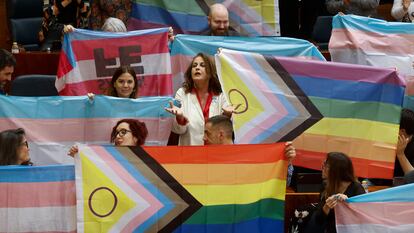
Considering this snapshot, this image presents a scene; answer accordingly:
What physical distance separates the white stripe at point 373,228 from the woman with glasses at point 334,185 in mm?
197

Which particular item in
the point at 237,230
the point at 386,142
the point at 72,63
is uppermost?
the point at 72,63

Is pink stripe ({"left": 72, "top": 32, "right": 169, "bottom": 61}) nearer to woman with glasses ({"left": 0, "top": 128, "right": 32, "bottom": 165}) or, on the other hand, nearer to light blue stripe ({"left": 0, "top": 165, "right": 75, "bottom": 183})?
woman with glasses ({"left": 0, "top": 128, "right": 32, "bottom": 165})

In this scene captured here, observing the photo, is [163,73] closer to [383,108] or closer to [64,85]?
[64,85]

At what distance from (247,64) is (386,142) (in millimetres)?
1177

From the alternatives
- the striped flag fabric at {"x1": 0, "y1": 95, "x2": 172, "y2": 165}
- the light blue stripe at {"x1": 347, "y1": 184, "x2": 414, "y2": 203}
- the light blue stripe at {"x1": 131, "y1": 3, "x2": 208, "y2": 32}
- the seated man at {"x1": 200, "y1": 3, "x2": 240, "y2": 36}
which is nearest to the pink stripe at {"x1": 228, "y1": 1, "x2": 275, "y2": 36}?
the light blue stripe at {"x1": 131, "y1": 3, "x2": 208, "y2": 32}

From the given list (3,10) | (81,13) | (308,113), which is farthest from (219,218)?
(3,10)

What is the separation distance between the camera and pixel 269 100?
7312 millimetres

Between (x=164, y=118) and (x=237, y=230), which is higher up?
(x=164, y=118)

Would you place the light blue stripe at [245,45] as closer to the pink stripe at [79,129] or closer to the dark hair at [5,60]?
the pink stripe at [79,129]

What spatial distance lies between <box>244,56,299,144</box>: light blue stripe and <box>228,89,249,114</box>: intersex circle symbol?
218 mm

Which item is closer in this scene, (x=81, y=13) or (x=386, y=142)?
(x=386, y=142)

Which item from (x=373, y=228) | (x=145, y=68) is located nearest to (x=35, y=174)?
(x=373, y=228)

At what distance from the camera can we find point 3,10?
461 inches

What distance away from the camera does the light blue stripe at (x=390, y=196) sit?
20.4 ft
